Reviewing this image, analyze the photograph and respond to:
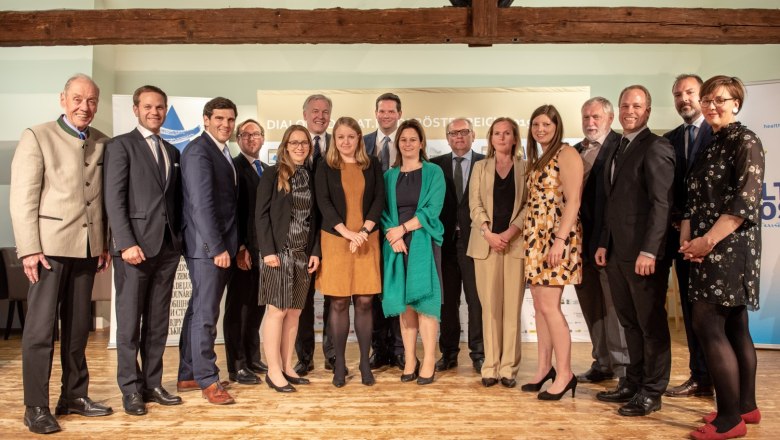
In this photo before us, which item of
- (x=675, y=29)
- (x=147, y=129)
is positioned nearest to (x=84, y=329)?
(x=147, y=129)

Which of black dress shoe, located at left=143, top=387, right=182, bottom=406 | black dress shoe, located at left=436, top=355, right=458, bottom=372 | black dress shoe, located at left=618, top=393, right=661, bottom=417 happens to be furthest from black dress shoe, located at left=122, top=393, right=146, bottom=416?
black dress shoe, located at left=618, top=393, right=661, bottom=417

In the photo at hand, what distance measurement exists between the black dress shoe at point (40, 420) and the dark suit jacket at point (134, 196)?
0.85 m

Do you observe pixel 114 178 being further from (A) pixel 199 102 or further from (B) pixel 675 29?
(B) pixel 675 29

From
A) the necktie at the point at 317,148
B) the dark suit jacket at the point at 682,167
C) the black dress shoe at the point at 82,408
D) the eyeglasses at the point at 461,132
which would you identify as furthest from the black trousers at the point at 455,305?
the black dress shoe at the point at 82,408

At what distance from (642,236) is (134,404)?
111 inches

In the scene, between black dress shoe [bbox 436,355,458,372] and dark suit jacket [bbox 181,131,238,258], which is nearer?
dark suit jacket [bbox 181,131,238,258]

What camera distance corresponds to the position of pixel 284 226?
4.02 metres

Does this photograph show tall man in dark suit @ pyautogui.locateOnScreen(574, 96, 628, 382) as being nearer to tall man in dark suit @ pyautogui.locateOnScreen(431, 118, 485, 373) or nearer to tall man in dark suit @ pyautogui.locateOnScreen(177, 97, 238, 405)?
tall man in dark suit @ pyautogui.locateOnScreen(431, 118, 485, 373)

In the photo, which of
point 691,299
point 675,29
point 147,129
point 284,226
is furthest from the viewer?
point 675,29

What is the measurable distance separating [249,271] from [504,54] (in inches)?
179

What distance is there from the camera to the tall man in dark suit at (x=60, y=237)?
330 cm

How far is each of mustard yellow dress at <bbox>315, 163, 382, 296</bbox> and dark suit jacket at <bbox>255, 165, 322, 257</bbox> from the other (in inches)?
10.7

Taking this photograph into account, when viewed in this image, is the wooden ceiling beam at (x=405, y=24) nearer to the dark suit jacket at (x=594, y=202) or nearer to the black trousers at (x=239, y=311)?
the dark suit jacket at (x=594, y=202)

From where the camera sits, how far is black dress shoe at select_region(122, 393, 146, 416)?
3.55m
